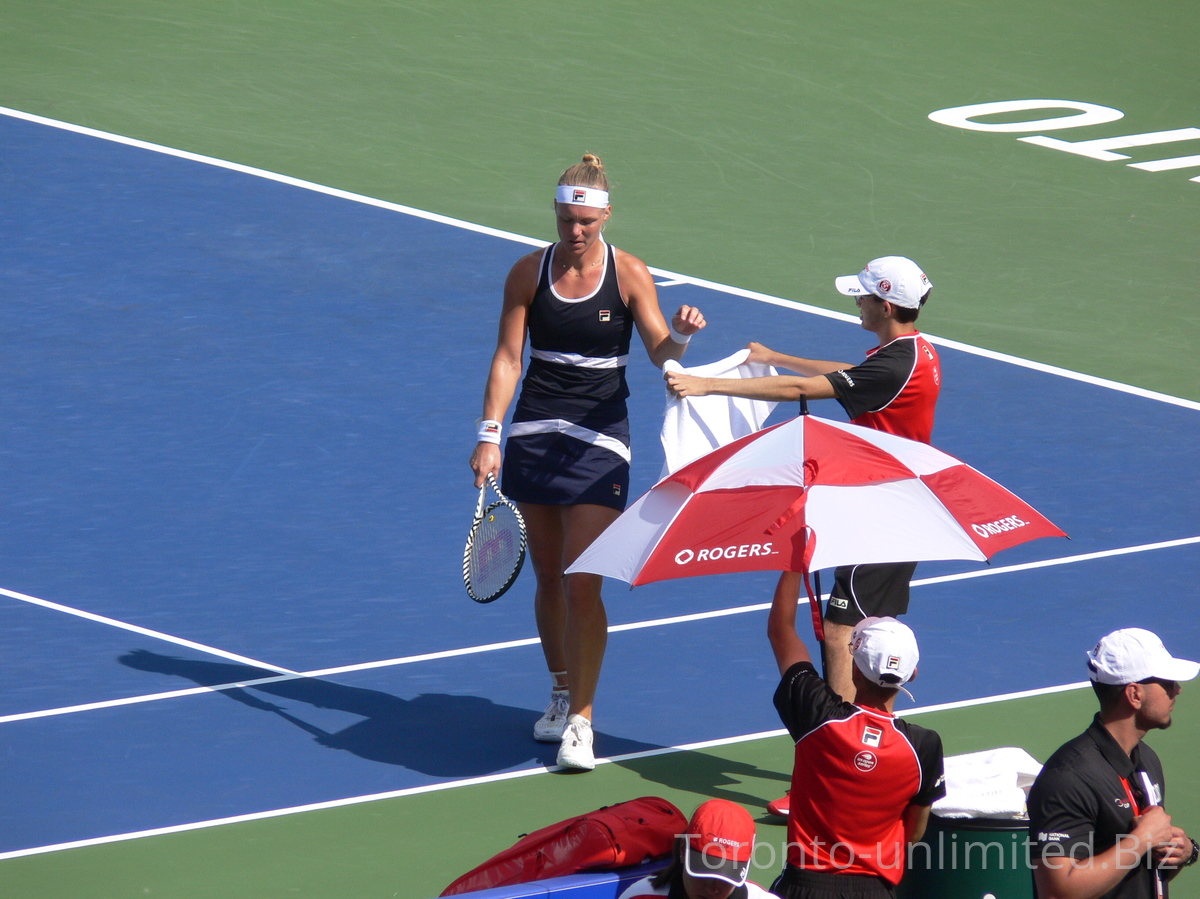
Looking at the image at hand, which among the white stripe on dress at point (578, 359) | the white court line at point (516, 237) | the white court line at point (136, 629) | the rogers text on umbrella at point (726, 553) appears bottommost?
the rogers text on umbrella at point (726, 553)

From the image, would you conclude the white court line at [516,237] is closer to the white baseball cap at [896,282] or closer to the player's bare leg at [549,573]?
the white baseball cap at [896,282]

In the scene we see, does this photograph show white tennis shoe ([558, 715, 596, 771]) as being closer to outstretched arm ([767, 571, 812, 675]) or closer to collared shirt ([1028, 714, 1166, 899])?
outstretched arm ([767, 571, 812, 675])

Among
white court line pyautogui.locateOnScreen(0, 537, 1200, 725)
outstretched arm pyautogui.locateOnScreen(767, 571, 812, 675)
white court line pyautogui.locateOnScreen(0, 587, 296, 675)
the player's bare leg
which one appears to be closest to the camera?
outstretched arm pyautogui.locateOnScreen(767, 571, 812, 675)

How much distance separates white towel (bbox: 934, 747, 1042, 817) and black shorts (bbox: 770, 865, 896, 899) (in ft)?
1.35

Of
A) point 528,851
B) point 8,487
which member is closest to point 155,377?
point 8,487

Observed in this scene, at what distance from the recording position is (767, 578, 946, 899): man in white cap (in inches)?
201

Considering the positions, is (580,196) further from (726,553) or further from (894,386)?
(726,553)

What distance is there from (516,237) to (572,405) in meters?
7.40

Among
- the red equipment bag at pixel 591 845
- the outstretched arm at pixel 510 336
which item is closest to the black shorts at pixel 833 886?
the red equipment bag at pixel 591 845

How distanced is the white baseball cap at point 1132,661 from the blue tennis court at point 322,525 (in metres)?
3.12

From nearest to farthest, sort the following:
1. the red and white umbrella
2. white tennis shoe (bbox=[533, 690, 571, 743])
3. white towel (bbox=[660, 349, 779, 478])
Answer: the red and white umbrella
white towel (bbox=[660, 349, 779, 478])
white tennis shoe (bbox=[533, 690, 571, 743])

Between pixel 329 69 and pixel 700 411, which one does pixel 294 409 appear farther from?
pixel 329 69

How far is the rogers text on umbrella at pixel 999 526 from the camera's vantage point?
5863mm

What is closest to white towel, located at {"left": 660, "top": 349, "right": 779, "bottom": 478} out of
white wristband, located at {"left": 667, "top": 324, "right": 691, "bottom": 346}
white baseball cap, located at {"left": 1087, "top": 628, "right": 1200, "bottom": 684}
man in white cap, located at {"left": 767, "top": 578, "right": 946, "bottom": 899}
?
white wristband, located at {"left": 667, "top": 324, "right": 691, "bottom": 346}
